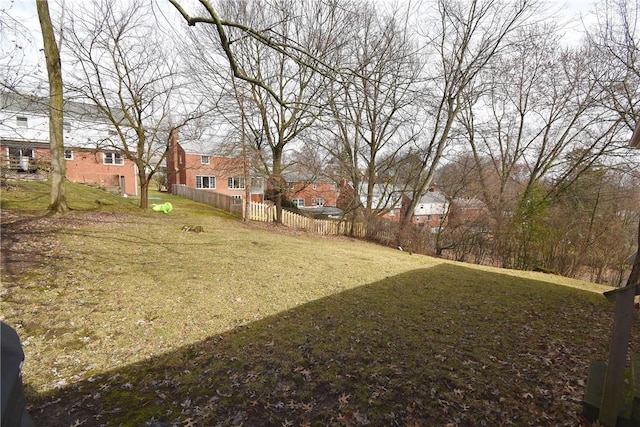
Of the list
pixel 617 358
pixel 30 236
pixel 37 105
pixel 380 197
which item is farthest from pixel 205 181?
pixel 617 358

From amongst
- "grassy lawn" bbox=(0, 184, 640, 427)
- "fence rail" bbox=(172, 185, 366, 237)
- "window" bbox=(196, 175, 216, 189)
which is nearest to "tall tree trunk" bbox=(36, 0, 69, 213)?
"grassy lawn" bbox=(0, 184, 640, 427)

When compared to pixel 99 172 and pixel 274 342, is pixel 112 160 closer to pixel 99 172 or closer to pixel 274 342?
pixel 99 172

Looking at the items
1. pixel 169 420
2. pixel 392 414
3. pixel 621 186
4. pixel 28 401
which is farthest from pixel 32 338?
pixel 621 186

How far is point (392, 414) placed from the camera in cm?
282

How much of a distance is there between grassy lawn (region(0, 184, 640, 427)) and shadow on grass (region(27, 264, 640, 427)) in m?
0.02

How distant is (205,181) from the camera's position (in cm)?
3331

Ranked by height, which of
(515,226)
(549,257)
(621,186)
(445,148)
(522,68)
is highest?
(522,68)

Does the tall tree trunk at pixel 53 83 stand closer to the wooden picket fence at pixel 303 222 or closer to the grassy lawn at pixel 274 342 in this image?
the grassy lawn at pixel 274 342

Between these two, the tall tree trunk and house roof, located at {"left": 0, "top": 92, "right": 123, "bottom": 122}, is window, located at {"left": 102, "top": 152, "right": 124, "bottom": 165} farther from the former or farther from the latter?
the tall tree trunk

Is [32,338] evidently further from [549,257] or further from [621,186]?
[621,186]

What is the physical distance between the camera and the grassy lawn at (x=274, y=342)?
2.87 metres

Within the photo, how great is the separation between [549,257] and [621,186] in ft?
19.9

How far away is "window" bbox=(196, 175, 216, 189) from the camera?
32.8 metres

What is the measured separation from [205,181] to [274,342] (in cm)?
3216
